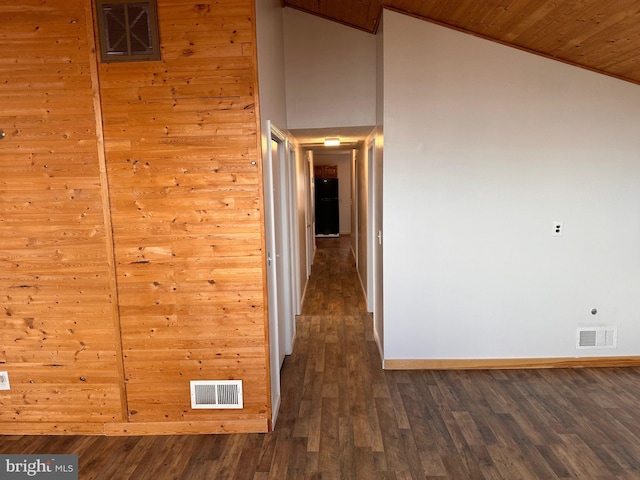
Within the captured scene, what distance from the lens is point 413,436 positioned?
2.62 metres

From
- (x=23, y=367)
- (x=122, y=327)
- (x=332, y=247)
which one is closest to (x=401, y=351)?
(x=122, y=327)

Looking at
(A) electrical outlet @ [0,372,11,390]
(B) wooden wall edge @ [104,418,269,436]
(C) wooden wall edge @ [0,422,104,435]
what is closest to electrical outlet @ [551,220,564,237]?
(B) wooden wall edge @ [104,418,269,436]

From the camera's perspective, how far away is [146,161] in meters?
2.55

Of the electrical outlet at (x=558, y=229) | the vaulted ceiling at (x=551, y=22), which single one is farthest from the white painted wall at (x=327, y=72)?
the electrical outlet at (x=558, y=229)

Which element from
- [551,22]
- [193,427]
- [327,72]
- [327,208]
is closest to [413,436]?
[193,427]

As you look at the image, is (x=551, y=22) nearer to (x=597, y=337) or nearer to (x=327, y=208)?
(x=597, y=337)

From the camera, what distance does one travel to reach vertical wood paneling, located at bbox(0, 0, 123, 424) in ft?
8.10

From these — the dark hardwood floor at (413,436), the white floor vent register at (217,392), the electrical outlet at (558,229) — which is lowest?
the dark hardwood floor at (413,436)

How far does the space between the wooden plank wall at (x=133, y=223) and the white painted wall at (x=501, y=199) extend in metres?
1.37

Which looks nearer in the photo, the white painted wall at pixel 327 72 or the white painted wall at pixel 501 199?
the white painted wall at pixel 501 199

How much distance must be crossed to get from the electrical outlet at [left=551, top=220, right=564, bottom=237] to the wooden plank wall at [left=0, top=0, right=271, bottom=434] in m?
2.43

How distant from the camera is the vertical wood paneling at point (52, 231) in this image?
8.10 feet

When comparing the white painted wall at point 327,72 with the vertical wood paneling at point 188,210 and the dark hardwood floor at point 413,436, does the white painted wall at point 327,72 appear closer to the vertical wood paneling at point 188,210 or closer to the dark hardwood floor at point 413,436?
the vertical wood paneling at point 188,210

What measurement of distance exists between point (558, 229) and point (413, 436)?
206 cm
